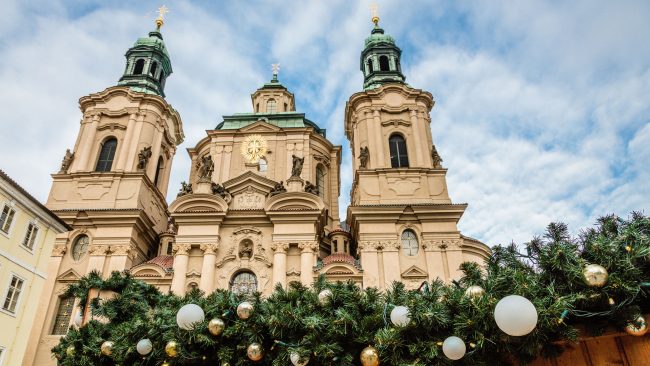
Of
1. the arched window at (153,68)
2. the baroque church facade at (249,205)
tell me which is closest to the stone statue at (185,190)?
the baroque church facade at (249,205)

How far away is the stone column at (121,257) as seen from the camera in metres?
20.8

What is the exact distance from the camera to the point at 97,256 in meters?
21.0

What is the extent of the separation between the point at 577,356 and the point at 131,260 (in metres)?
20.6

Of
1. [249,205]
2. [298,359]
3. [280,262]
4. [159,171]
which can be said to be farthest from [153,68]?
[298,359]

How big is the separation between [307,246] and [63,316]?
10.8 m

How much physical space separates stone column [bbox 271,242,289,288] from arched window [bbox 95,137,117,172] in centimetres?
1092

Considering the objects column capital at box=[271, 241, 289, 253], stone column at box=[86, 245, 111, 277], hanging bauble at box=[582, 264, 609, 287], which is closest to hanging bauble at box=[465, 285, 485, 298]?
hanging bauble at box=[582, 264, 609, 287]

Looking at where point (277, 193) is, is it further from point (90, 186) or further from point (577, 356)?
point (577, 356)

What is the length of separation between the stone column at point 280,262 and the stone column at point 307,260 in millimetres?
689

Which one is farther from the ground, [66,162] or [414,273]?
[66,162]

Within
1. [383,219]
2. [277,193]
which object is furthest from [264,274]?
[383,219]

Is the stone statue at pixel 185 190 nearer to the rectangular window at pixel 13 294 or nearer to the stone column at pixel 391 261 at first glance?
the rectangular window at pixel 13 294

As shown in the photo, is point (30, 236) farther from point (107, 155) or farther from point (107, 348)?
point (107, 348)

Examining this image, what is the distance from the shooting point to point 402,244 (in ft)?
68.1
